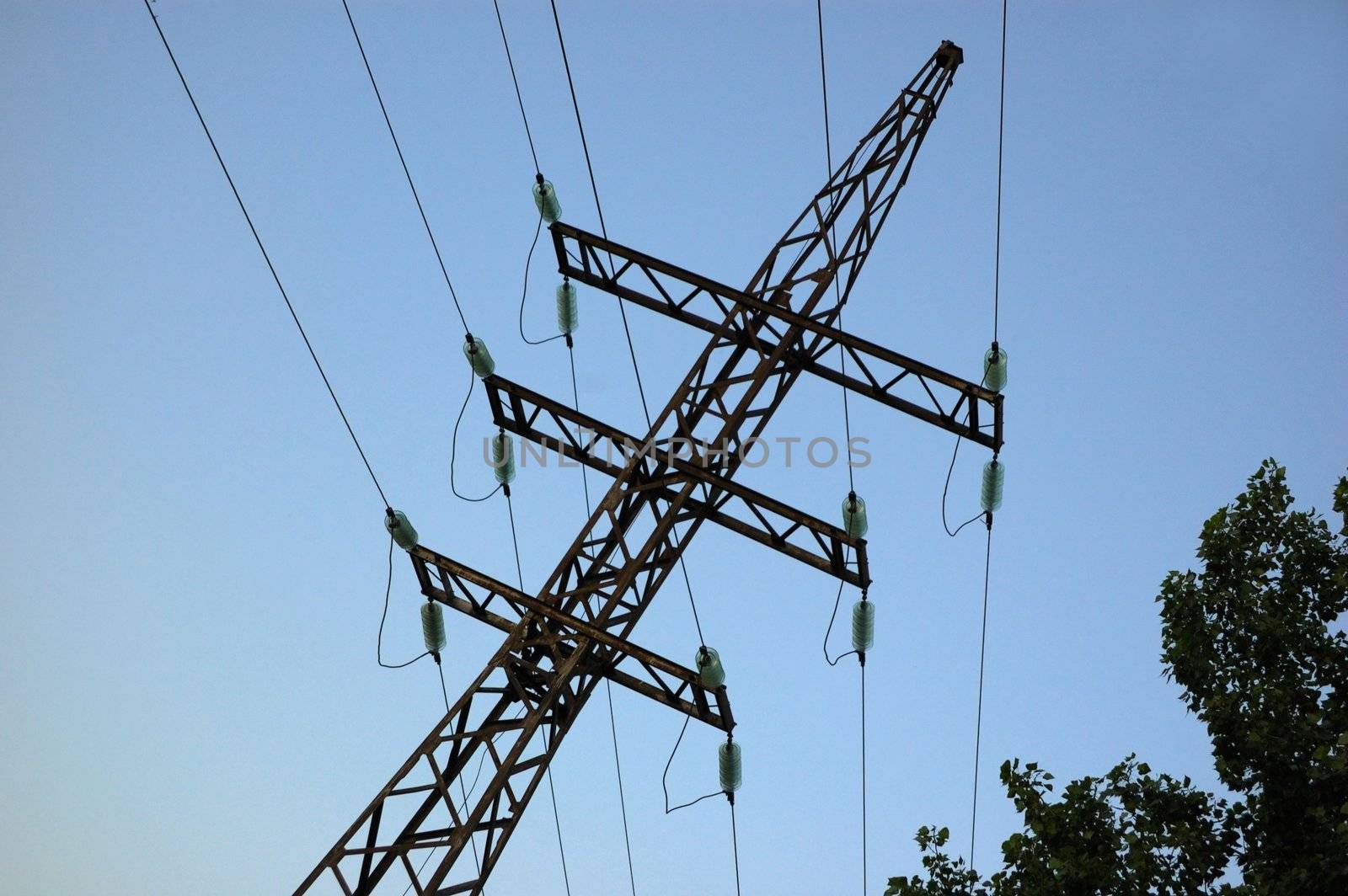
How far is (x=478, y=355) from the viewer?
39.3 ft

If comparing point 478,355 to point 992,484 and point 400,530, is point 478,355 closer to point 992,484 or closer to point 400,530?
point 400,530

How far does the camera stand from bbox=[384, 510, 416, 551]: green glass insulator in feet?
36.4

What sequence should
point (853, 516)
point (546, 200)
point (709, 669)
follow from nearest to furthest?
point (709, 669)
point (853, 516)
point (546, 200)

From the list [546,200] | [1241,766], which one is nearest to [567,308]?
[546,200]

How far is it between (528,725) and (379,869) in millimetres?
1530

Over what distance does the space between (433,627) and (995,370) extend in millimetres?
6159

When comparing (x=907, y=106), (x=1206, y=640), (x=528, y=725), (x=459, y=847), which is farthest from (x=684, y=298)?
(x=1206, y=640)

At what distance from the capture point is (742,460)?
1190cm

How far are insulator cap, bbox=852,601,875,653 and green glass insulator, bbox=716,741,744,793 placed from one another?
168cm

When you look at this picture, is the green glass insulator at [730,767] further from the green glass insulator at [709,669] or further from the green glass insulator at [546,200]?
the green glass insulator at [546,200]

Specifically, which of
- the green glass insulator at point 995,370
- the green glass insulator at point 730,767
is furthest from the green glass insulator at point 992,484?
the green glass insulator at point 730,767

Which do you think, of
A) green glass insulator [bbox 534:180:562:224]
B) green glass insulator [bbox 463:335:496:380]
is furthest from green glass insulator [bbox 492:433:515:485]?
green glass insulator [bbox 534:180:562:224]

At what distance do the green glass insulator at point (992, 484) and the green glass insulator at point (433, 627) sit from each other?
5.94m

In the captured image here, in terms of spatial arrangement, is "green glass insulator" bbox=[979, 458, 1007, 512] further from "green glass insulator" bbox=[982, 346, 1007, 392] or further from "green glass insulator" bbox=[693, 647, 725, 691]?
"green glass insulator" bbox=[693, 647, 725, 691]
